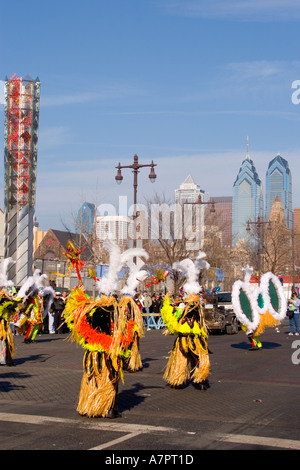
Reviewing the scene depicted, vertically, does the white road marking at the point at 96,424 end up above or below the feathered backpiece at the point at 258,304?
below

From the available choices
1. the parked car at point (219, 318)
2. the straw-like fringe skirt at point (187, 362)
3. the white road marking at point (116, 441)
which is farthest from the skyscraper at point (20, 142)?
the white road marking at point (116, 441)

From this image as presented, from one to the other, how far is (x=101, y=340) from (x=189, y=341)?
127 inches

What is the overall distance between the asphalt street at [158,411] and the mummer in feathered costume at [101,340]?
262 mm

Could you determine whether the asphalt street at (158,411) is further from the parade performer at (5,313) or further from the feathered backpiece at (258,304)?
the feathered backpiece at (258,304)

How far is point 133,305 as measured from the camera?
10492 millimetres

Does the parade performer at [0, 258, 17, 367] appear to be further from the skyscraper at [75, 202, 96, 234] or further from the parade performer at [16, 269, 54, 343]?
the skyscraper at [75, 202, 96, 234]

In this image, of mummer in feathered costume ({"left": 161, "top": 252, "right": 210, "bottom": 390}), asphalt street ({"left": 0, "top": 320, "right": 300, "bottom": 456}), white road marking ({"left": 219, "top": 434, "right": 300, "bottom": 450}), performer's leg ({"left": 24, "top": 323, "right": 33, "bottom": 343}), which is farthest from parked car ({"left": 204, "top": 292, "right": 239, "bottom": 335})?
white road marking ({"left": 219, "top": 434, "right": 300, "bottom": 450})

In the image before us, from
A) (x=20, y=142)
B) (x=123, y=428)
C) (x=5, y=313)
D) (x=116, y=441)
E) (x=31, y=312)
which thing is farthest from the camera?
(x=20, y=142)

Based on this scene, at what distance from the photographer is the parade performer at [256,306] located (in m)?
18.4

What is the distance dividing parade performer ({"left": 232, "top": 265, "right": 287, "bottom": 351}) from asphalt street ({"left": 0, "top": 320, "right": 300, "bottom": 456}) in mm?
2015

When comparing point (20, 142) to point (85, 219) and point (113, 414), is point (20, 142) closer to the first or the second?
point (85, 219)

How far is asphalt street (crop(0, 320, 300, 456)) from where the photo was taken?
7203 millimetres

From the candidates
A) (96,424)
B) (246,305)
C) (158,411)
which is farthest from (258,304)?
(96,424)
